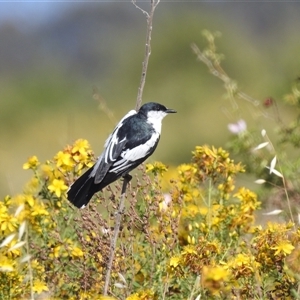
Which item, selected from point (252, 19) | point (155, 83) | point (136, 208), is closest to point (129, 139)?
point (136, 208)

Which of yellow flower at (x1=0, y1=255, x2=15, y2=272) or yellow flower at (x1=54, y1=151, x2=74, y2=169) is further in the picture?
yellow flower at (x1=54, y1=151, x2=74, y2=169)

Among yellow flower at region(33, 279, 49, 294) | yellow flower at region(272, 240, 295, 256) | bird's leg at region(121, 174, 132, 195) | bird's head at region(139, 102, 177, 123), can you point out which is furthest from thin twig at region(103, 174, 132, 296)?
bird's head at region(139, 102, 177, 123)

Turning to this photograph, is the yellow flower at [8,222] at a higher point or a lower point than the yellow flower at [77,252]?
higher

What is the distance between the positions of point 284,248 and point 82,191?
1.20m

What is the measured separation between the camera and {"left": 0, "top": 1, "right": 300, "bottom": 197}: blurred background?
14.7 m

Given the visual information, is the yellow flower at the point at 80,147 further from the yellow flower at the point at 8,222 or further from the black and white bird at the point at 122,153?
the yellow flower at the point at 8,222

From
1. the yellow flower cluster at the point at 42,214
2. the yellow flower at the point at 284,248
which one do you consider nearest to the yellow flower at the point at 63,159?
the yellow flower cluster at the point at 42,214

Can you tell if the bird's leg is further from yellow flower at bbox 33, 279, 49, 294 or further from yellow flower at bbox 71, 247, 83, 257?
yellow flower at bbox 33, 279, 49, 294

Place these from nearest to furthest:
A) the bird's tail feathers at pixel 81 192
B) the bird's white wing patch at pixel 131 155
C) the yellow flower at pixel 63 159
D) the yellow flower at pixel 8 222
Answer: the yellow flower at pixel 8 222 < the bird's tail feathers at pixel 81 192 < the yellow flower at pixel 63 159 < the bird's white wing patch at pixel 131 155

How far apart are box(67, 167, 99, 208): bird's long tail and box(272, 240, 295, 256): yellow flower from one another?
1104 mm

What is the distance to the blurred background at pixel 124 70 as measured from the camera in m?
14.7

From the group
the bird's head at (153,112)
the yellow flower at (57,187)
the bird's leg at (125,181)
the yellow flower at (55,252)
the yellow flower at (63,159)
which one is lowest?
the yellow flower at (55,252)

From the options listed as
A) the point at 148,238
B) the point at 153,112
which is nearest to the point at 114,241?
the point at 148,238

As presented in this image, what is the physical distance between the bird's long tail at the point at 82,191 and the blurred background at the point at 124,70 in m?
1.01
